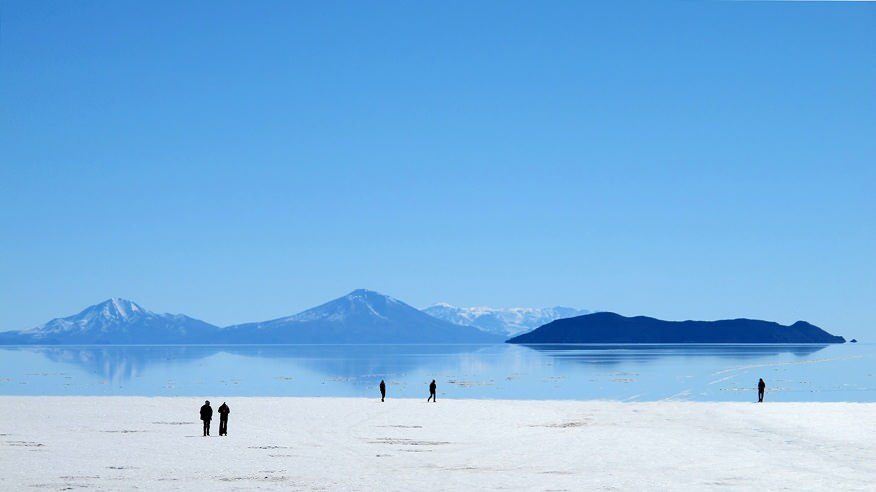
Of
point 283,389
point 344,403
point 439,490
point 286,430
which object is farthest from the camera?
point 283,389

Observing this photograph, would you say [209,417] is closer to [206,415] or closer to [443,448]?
[206,415]

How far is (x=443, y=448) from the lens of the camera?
1443 inches

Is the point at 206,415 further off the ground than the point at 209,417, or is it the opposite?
the point at 206,415

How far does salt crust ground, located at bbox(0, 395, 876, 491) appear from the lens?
27406 millimetres

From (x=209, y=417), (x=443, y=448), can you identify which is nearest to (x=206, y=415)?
(x=209, y=417)

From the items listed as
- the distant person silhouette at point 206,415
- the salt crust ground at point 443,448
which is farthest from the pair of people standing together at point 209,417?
the salt crust ground at point 443,448

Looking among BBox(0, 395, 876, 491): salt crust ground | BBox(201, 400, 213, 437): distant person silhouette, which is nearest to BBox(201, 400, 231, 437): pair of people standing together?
BBox(201, 400, 213, 437): distant person silhouette

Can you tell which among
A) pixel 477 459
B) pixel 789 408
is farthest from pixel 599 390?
pixel 477 459

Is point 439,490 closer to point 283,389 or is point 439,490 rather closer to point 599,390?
point 599,390

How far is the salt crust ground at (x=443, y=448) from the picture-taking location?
27.4 m

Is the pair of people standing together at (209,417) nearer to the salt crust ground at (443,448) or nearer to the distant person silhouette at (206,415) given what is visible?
the distant person silhouette at (206,415)

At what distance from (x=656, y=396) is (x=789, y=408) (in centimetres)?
2418

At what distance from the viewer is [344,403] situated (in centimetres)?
6388

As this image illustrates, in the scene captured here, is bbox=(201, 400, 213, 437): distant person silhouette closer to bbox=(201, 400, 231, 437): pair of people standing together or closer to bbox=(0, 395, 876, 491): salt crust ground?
bbox=(201, 400, 231, 437): pair of people standing together
